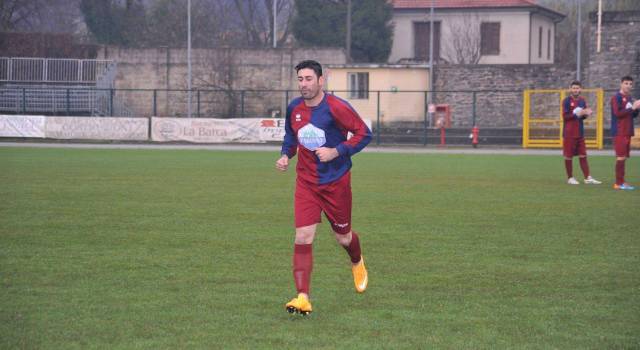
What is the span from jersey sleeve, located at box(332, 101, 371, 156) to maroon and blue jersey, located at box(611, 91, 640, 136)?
37.5ft

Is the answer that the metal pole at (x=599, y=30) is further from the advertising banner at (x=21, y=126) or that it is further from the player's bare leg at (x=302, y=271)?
the player's bare leg at (x=302, y=271)

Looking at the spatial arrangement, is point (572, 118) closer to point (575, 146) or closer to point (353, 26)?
point (575, 146)

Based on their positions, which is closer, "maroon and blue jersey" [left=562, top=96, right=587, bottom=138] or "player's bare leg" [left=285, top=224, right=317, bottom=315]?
"player's bare leg" [left=285, top=224, right=317, bottom=315]

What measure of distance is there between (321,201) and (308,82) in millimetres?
979

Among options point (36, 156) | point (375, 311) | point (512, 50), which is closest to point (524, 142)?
point (36, 156)

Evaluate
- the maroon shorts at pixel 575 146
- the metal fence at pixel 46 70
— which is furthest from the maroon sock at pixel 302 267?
the metal fence at pixel 46 70

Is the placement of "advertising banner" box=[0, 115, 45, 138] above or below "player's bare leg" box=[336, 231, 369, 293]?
above

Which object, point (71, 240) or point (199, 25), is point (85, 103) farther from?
point (71, 240)

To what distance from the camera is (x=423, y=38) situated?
66875 millimetres

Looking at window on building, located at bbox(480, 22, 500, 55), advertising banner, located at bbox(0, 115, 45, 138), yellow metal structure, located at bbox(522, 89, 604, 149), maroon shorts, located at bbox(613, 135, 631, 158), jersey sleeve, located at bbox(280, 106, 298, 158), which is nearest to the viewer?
jersey sleeve, located at bbox(280, 106, 298, 158)

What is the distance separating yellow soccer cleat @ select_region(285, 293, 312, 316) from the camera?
7102 millimetres

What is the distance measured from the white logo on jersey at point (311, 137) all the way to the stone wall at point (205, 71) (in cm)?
4520

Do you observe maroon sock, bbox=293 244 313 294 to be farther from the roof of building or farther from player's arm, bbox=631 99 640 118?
the roof of building

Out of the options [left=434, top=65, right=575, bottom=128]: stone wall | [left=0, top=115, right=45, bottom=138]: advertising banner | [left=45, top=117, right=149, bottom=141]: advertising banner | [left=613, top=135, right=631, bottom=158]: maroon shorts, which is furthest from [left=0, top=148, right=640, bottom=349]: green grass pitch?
[left=434, top=65, right=575, bottom=128]: stone wall
